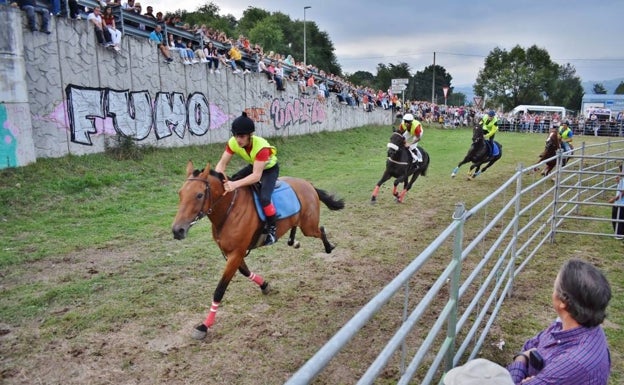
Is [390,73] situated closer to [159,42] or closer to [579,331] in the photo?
[159,42]

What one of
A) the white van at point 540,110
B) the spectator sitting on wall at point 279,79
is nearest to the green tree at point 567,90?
the white van at point 540,110

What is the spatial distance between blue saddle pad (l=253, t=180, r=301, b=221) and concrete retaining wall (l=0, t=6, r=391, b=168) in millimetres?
7804

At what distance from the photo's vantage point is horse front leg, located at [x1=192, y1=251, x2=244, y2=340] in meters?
4.66

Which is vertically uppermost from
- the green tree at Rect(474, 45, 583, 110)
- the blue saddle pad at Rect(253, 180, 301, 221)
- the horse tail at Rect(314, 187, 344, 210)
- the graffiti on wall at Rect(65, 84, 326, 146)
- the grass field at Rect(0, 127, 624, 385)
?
the green tree at Rect(474, 45, 583, 110)

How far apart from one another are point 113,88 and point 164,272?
348 inches

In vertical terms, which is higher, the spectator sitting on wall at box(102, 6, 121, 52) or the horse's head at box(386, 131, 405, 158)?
the spectator sitting on wall at box(102, 6, 121, 52)

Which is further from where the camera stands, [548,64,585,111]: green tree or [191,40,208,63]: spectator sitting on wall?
[548,64,585,111]: green tree

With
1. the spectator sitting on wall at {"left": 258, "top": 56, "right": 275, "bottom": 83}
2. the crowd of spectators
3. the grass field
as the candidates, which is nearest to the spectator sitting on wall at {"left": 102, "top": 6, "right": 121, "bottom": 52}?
the crowd of spectators

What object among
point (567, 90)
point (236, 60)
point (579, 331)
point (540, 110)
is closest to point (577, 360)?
point (579, 331)

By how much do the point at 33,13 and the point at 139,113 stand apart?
4010mm

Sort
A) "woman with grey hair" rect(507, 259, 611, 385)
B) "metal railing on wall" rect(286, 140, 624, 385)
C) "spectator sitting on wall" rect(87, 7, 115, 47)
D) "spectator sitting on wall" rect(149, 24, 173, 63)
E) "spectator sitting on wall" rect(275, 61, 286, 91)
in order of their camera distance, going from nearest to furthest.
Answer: "metal railing on wall" rect(286, 140, 624, 385) < "woman with grey hair" rect(507, 259, 611, 385) < "spectator sitting on wall" rect(87, 7, 115, 47) < "spectator sitting on wall" rect(149, 24, 173, 63) < "spectator sitting on wall" rect(275, 61, 286, 91)

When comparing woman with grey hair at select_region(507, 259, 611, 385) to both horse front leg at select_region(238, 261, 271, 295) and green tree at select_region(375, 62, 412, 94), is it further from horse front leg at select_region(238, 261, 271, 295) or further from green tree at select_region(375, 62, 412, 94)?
green tree at select_region(375, 62, 412, 94)

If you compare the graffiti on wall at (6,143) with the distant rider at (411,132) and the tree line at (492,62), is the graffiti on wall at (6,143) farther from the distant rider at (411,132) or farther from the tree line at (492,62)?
the tree line at (492,62)

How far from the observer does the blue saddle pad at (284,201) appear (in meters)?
5.66
